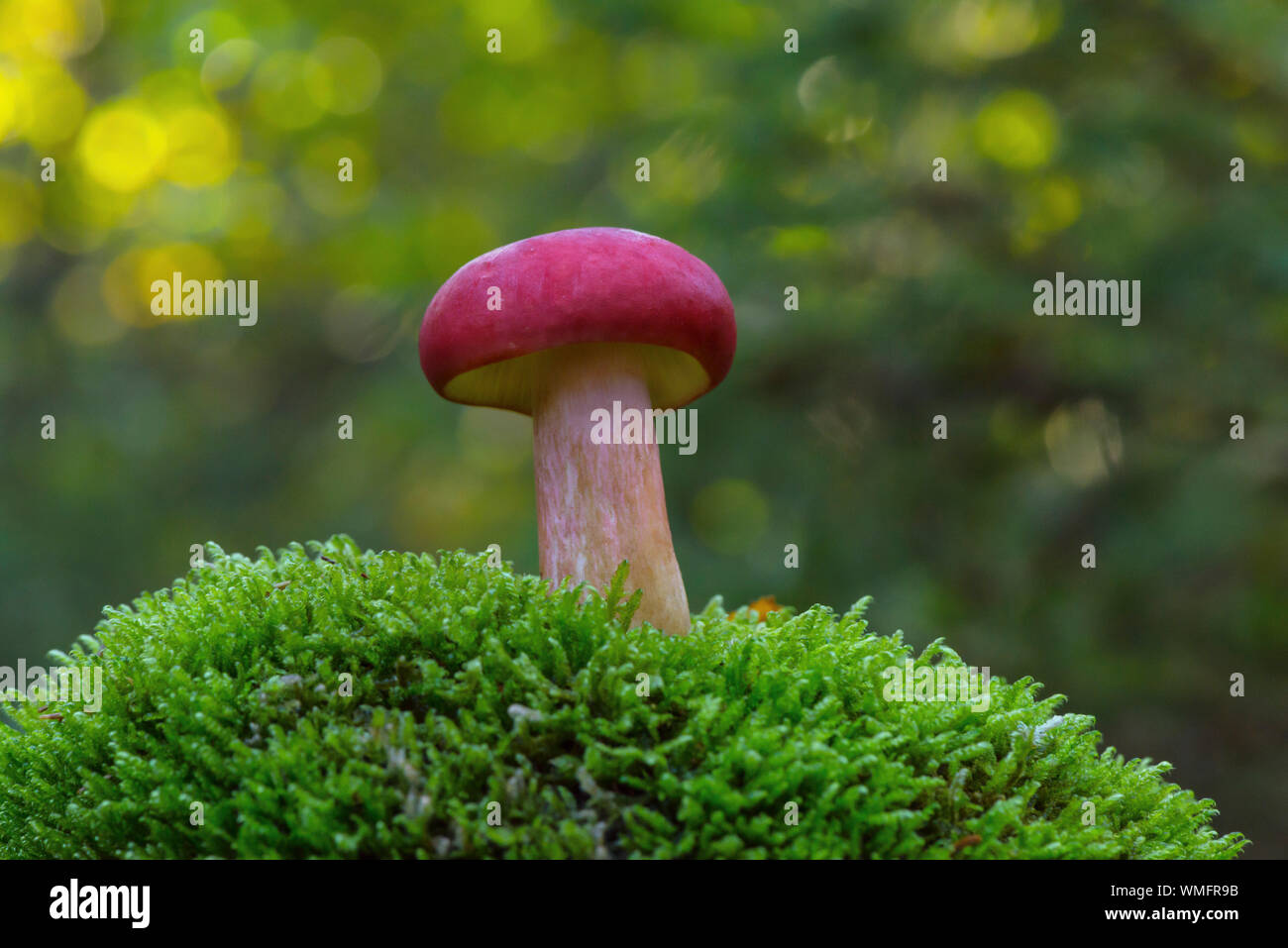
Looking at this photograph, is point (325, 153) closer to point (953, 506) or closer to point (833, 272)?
point (833, 272)

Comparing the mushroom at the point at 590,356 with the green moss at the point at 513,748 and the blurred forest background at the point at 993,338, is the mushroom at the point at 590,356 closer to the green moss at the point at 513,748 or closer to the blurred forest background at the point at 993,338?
the green moss at the point at 513,748

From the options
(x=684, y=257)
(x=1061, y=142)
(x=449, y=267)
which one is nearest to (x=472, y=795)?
(x=684, y=257)

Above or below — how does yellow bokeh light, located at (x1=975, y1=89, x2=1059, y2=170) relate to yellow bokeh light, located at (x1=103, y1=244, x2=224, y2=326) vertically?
below
